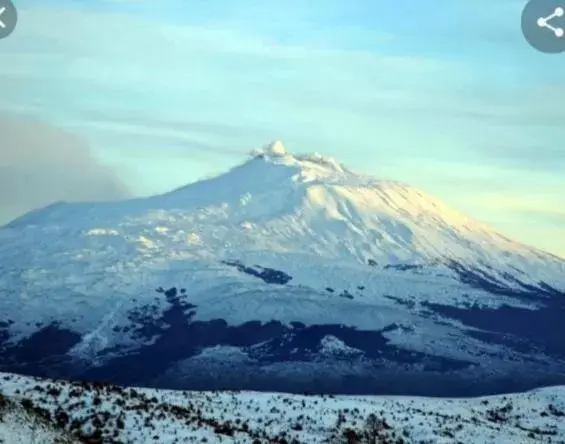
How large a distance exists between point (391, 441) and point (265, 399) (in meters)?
8.91

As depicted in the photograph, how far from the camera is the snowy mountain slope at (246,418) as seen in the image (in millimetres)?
41656

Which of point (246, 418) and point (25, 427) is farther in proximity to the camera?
point (246, 418)

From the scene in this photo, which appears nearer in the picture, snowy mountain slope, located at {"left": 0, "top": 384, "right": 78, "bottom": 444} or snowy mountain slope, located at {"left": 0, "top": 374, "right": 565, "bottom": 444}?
snowy mountain slope, located at {"left": 0, "top": 384, "right": 78, "bottom": 444}

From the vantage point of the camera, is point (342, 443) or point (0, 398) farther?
point (342, 443)

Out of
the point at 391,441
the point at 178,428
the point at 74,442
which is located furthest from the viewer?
the point at 391,441

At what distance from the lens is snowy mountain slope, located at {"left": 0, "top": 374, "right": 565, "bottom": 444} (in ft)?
137

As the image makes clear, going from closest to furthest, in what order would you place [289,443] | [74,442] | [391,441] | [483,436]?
[74,442], [289,443], [391,441], [483,436]

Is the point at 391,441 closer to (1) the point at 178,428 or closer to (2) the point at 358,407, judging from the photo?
(2) the point at 358,407

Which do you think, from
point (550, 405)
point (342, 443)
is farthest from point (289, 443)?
point (550, 405)

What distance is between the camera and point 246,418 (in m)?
49.1

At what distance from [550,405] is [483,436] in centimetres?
2363

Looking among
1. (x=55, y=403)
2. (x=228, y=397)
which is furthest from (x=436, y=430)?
(x=55, y=403)

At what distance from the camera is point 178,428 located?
42031 millimetres

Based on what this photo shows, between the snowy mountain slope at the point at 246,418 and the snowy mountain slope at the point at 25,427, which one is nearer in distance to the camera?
the snowy mountain slope at the point at 25,427
